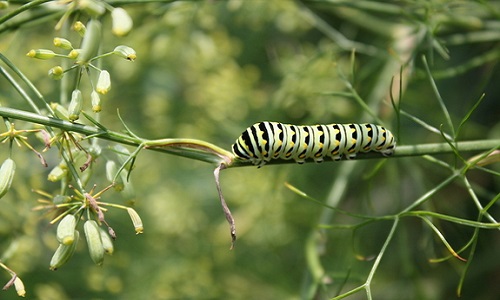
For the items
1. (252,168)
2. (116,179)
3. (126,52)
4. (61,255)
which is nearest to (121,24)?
(126,52)

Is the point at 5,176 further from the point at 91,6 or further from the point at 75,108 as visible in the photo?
the point at 91,6

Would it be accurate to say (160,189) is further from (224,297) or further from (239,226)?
(224,297)

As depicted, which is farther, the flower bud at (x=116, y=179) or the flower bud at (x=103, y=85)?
the flower bud at (x=116, y=179)

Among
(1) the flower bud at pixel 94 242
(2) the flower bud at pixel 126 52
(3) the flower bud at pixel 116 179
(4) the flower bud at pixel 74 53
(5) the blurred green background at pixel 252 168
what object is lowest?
(5) the blurred green background at pixel 252 168

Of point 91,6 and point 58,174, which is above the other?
point 91,6

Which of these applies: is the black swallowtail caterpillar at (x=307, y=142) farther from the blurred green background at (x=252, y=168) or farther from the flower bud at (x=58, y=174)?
the blurred green background at (x=252, y=168)

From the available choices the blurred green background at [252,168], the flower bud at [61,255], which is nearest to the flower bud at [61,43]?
the flower bud at [61,255]

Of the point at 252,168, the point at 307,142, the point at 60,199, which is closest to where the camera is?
the point at 60,199
